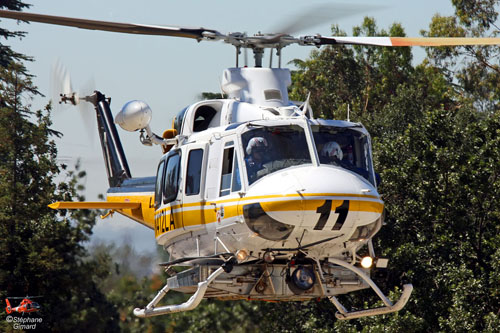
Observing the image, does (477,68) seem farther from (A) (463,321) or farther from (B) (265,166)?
(B) (265,166)

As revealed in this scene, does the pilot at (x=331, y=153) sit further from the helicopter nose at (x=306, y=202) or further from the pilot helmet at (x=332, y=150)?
the helicopter nose at (x=306, y=202)

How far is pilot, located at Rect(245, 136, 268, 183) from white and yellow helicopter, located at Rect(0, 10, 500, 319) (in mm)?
16

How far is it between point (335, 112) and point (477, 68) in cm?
1034

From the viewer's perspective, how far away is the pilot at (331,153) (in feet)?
43.7

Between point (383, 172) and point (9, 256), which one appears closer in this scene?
point (383, 172)

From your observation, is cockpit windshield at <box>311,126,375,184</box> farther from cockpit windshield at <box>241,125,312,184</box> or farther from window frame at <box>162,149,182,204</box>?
window frame at <box>162,149,182,204</box>

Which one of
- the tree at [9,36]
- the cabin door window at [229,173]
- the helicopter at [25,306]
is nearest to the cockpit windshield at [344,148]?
the cabin door window at [229,173]

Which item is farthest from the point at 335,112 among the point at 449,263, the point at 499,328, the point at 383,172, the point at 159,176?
the point at 159,176

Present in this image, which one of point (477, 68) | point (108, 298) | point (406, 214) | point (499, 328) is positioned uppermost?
point (477, 68)

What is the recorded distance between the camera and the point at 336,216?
12.7m

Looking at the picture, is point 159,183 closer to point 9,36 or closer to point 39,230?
point 39,230

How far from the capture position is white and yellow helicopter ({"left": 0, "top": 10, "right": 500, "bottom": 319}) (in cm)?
1281


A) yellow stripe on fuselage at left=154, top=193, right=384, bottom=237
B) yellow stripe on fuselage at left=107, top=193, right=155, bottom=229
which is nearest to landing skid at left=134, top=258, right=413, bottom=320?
yellow stripe on fuselage at left=154, top=193, right=384, bottom=237

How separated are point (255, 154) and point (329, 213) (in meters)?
1.46
